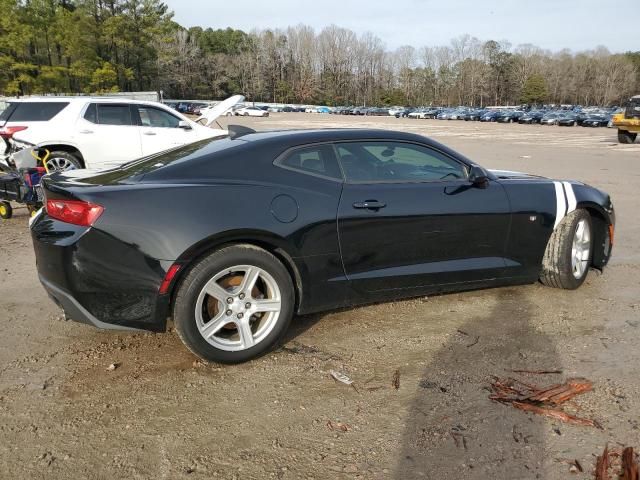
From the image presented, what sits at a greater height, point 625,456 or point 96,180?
point 96,180

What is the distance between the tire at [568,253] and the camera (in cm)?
465

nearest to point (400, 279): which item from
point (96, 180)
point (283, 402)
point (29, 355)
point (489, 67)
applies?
point (283, 402)

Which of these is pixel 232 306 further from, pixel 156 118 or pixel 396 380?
pixel 156 118

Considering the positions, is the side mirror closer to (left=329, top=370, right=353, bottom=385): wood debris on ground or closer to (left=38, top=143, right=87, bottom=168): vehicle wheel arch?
(left=329, top=370, right=353, bottom=385): wood debris on ground

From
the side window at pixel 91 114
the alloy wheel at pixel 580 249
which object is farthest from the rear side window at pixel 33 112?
the alloy wheel at pixel 580 249

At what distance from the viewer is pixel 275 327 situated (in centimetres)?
357

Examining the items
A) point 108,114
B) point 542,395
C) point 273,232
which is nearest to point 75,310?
A: point 273,232

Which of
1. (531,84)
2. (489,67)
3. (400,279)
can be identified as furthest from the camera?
(489,67)

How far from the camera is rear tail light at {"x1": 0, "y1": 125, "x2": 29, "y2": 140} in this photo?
9094mm

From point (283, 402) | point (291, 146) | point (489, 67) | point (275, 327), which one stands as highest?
point (489, 67)

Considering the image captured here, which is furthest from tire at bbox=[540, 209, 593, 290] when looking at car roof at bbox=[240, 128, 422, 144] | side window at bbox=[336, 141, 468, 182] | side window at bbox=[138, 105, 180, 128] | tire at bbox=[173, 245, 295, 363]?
side window at bbox=[138, 105, 180, 128]

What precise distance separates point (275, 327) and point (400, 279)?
3.23ft

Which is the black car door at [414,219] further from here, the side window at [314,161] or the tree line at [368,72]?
the tree line at [368,72]

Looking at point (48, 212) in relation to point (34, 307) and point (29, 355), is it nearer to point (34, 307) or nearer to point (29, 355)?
point (29, 355)
